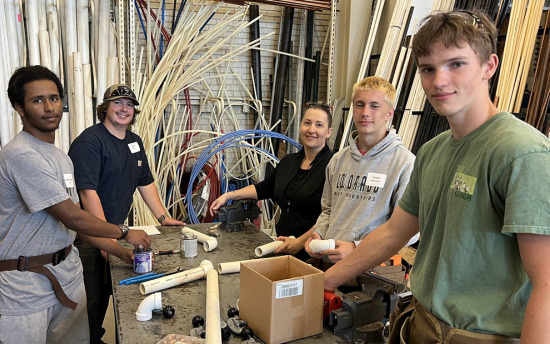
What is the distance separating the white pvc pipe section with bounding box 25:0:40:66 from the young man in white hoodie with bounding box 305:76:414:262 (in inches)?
116

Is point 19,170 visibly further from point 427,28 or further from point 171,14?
point 171,14

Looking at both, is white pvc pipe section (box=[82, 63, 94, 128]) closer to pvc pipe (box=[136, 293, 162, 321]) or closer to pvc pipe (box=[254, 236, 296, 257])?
pvc pipe (box=[254, 236, 296, 257])

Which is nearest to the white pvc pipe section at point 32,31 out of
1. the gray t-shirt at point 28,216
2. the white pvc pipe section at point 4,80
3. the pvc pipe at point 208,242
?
the white pvc pipe section at point 4,80

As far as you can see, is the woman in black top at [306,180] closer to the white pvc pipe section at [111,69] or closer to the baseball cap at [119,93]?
the baseball cap at [119,93]

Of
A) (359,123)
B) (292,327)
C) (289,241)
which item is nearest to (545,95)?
(359,123)

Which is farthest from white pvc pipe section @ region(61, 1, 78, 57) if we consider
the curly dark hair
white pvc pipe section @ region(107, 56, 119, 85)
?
the curly dark hair

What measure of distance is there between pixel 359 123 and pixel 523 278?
1150 mm

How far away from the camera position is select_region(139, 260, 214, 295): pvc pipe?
163 cm

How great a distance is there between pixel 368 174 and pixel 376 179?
5 cm

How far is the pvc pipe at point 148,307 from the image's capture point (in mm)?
1432

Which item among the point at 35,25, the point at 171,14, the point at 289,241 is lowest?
the point at 289,241

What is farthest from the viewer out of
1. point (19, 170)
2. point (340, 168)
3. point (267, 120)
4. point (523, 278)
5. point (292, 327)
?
point (267, 120)

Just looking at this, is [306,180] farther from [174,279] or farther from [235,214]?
[174,279]

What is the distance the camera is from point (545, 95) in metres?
2.54
